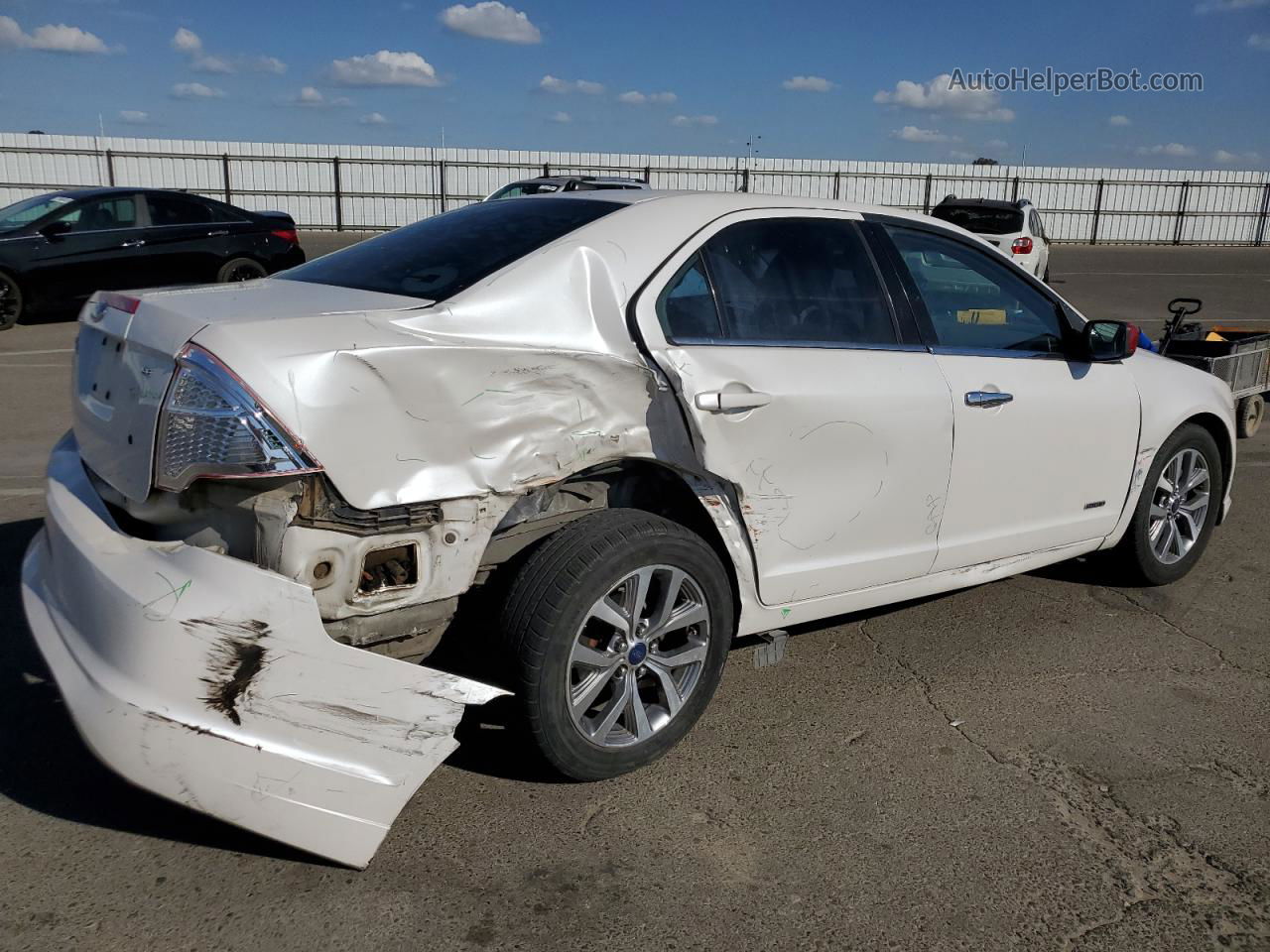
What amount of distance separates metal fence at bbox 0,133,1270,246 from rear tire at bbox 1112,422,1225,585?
22930mm

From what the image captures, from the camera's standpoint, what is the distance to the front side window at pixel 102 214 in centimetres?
1199

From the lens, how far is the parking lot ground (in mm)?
2561

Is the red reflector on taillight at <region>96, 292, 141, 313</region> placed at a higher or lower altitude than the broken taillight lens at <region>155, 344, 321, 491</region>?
higher

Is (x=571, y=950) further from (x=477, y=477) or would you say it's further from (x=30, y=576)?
(x=30, y=576)

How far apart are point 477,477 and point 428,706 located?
58 cm

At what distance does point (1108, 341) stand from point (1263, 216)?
4045 cm

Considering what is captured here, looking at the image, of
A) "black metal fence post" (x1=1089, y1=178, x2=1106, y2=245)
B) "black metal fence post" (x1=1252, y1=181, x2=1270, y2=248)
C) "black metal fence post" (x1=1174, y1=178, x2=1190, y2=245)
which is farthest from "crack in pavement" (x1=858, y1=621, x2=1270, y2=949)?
"black metal fence post" (x1=1252, y1=181, x2=1270, y2=248)

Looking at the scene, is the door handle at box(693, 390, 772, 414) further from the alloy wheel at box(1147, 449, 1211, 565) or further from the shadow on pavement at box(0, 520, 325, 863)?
the alloy wheel at box(1147, 449, 1211, 565)

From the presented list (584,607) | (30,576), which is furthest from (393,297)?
(30,576)

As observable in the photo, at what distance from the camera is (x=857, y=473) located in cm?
355

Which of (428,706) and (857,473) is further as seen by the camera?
(857,473)

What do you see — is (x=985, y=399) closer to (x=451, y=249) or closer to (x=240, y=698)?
→ (x=451, y=249)

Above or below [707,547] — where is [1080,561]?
below

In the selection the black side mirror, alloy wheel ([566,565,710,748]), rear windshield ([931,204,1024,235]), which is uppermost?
rear windshield ([931,204,1024,235])
